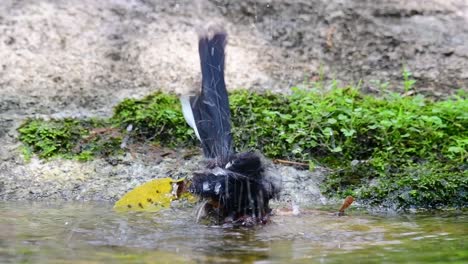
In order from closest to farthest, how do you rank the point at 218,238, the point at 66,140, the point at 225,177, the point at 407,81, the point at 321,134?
the point at 218,238 < the point at 225,177 < the point at 321,134 < the point at 66,140 < the point at 407,81

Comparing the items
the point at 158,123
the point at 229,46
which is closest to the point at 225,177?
the point at 158,123

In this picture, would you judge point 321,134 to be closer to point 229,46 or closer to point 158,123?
point 158,123

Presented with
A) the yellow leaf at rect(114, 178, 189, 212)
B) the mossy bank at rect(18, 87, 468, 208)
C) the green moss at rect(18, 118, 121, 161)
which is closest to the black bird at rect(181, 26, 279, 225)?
the yellow leaf at rect(114, 178, 189, 212)

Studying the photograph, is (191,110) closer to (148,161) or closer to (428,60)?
(148,161)

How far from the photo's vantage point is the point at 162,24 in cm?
618

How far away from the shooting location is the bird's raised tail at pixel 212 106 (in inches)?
153

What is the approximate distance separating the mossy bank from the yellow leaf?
2.79 feet

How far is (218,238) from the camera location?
3.32 m

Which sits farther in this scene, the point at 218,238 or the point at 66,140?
the point at 66,140

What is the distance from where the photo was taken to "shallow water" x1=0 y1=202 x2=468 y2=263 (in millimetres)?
2828

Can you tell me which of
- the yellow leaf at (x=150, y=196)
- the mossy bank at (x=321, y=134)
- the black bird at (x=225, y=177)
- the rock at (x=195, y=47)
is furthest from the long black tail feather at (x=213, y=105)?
the rock at (x=195, y=47)

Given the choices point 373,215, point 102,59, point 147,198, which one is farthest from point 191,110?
point 102,59

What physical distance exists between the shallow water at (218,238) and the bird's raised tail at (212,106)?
1.26 feet

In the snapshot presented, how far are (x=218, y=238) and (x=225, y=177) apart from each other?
1.11 feet
